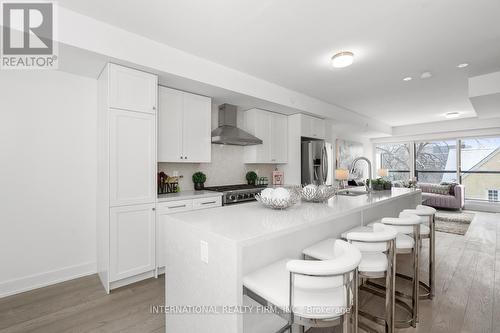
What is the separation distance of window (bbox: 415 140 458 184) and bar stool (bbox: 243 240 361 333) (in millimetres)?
8359

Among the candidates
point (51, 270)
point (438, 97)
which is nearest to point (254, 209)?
point (51, 270)

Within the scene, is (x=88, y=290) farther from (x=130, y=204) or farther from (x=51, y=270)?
(x=130, y=204)

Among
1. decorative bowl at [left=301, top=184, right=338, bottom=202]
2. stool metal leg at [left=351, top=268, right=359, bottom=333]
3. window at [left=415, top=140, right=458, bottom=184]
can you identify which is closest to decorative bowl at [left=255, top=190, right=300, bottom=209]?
decorative bowl at [left=301, top=184, right=338, bottom=202]

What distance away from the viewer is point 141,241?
262 cm

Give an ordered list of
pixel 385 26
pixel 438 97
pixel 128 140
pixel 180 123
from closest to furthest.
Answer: pixel 385 26
pixel 128 140
pixel 180 123
pixel 438 97

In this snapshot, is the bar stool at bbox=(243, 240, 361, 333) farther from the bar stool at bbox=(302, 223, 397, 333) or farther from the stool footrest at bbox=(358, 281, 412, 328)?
the stool footrest at bbox=(358, 281, 412, 328)

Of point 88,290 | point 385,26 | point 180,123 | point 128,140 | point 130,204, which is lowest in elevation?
point 88,290

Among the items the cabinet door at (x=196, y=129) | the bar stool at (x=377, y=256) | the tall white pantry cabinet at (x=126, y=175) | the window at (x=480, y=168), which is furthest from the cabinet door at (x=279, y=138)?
the window at (x=480, y=168)

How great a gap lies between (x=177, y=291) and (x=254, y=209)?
2.55ft

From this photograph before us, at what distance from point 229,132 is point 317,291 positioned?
293cm

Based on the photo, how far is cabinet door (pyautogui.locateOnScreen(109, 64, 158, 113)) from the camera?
242 centimetres

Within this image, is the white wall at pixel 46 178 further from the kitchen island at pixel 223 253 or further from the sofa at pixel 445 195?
the sofa at pixel 445 195

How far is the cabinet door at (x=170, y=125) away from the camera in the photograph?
306cm

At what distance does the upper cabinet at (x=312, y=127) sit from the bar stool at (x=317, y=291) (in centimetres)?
366
